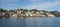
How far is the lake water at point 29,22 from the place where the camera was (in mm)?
2087

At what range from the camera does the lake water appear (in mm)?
2087

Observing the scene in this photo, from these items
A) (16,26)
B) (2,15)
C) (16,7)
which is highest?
(16,7)

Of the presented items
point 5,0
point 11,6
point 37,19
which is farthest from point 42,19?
point 5,0

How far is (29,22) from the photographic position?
2.13 m

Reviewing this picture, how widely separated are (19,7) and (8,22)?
309 millimetres

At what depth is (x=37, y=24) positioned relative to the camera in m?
2.13

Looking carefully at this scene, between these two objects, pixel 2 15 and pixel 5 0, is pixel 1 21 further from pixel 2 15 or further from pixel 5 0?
pixel 5 0

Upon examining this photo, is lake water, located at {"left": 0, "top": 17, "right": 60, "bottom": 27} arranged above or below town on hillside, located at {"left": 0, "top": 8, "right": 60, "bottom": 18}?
below

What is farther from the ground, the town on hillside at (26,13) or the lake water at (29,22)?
the town on hillside at (26,13)

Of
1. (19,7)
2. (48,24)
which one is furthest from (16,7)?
(48,24)

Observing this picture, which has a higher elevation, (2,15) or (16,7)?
(16,7)

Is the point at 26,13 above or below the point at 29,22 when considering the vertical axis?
above

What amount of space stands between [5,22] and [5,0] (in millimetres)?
366

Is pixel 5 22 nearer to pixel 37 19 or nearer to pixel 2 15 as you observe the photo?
pixel 2 15
